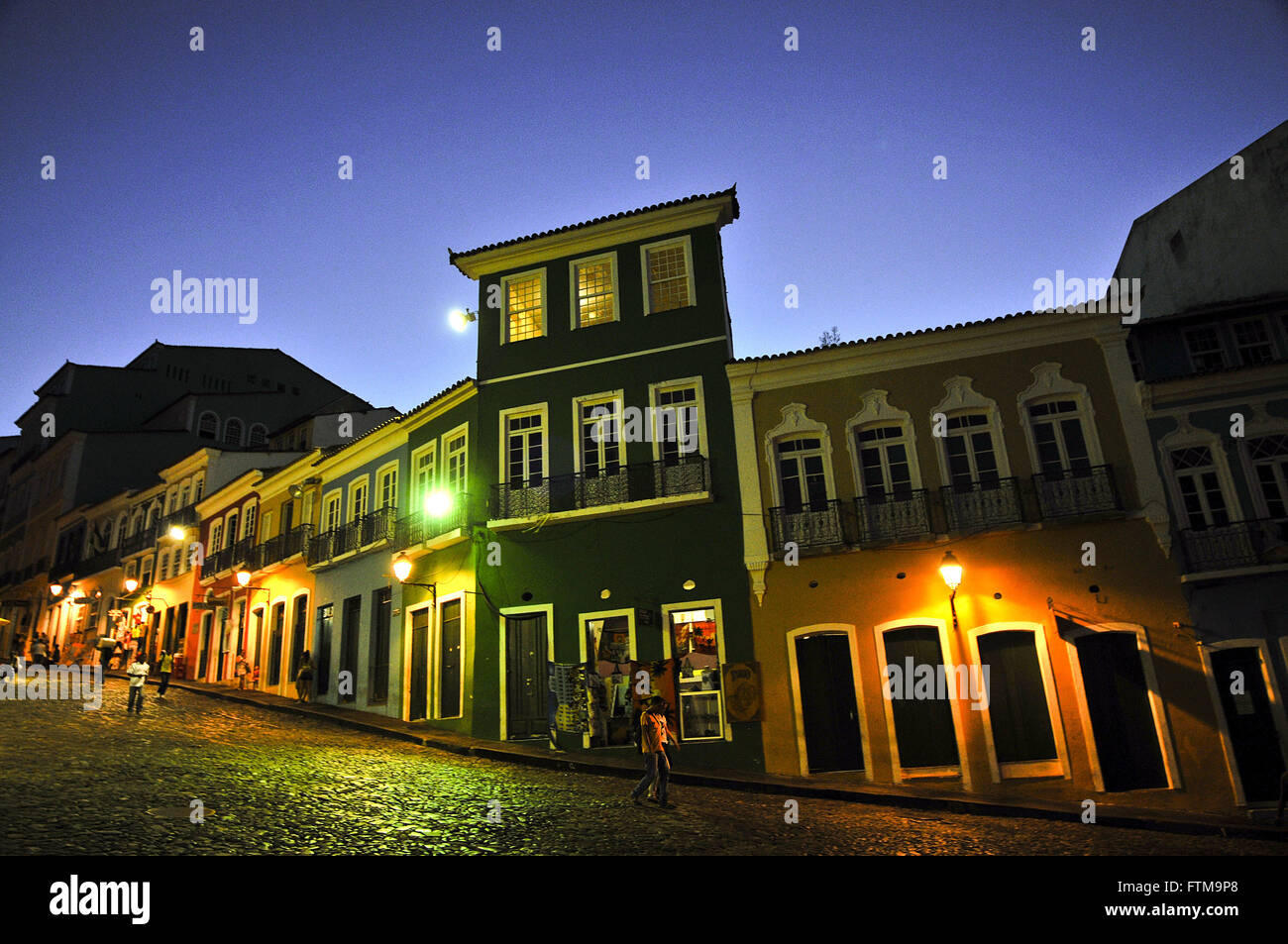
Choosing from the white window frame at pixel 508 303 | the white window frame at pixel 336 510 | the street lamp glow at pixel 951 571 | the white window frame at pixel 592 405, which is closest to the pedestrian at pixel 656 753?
the street lamp glow at pixel 951 571

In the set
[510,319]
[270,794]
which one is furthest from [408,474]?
[270,794]

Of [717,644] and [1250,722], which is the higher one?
[717,644]

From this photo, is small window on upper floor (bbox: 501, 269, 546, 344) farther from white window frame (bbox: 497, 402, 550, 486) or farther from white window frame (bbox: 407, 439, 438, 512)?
white window frame (bbox: 407, 439, 438, 512)

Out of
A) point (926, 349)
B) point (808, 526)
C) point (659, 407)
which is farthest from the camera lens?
point (659, 407)

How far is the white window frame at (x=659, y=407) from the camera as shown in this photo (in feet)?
53.8

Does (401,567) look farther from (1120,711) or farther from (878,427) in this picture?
(1120,711)

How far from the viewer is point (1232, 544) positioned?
13.6 meters

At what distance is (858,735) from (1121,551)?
5.52 meters

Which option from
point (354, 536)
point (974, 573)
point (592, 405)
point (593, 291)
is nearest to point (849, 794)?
point (974, 573)

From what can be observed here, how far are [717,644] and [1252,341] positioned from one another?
12.0 metres

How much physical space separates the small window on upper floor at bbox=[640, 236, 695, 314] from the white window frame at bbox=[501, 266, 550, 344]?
8.04ft

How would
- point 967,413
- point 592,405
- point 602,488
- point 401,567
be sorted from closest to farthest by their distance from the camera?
point 967,413
point 602,488
point 401,567
point 592,405
